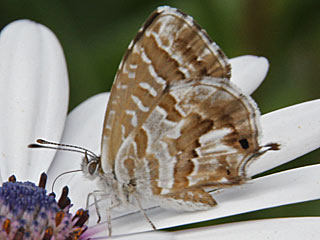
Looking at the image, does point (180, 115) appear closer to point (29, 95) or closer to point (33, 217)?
point (33, 217)

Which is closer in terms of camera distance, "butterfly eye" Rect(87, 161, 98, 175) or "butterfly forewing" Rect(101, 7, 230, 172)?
"butterfly forewing" Rect(101, 7, 230, 172)

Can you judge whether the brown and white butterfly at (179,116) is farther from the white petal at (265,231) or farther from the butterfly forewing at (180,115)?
the white petal at (265,231)

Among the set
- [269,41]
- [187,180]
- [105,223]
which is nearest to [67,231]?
[105,223]

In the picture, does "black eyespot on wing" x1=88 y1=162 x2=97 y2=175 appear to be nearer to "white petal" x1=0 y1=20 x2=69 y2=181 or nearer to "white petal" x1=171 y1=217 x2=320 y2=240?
"white petal" x1=171 y1=217 x2=320 y2=240

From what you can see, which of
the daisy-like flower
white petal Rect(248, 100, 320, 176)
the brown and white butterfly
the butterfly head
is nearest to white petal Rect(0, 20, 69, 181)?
the daisy-like flower

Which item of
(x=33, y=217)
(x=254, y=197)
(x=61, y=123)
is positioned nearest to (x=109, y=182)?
(x=33, y=217)

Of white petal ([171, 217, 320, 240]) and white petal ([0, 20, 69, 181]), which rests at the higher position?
white petal ([0, 20, 69, 181])

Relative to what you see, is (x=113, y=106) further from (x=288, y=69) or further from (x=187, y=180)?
(x=288, y=69)
